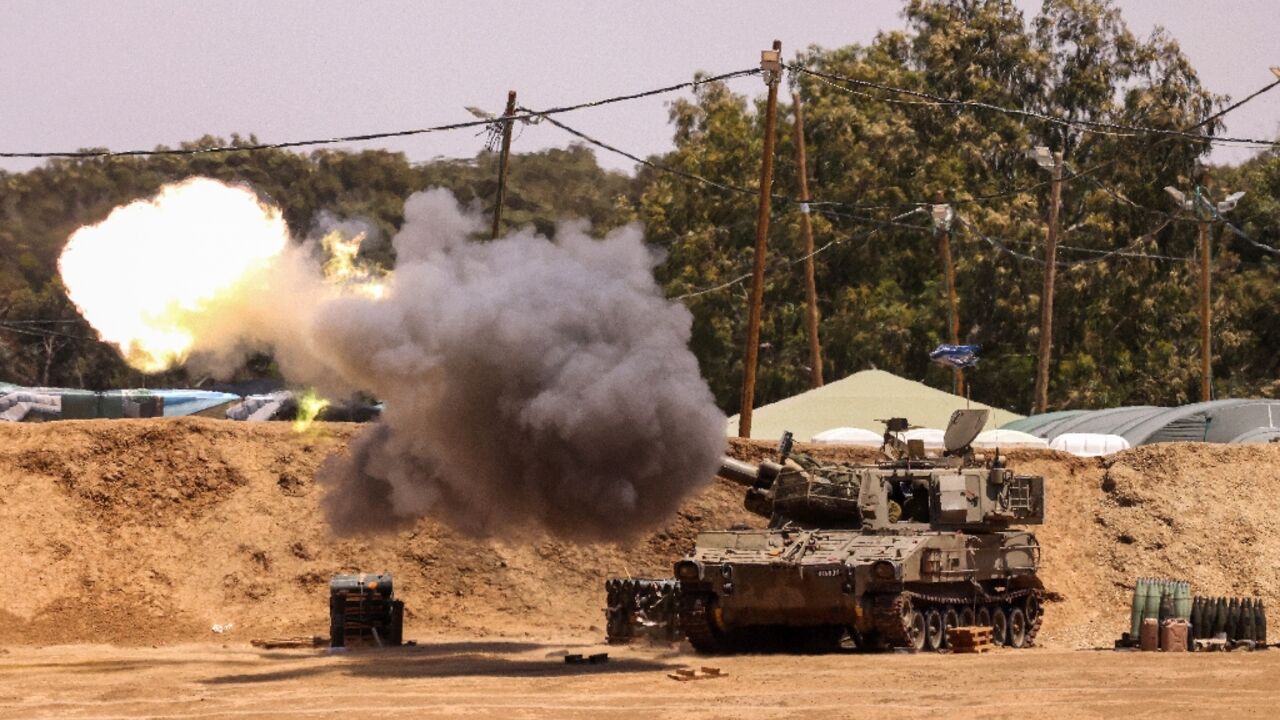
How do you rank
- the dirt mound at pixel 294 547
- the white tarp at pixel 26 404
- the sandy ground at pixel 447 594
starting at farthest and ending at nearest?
1. the white tarp at pixel 26 404
2. the dirt mound at pixel 294 547
3. the sandy ground at pixel 447 594

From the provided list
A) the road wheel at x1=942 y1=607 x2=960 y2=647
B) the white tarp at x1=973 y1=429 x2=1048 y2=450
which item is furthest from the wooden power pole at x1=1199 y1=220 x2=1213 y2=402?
the road wheel at x1=942 y1=607 x2=960 y2=647

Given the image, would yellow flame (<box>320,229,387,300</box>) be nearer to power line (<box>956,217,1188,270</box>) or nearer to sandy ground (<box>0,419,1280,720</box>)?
sandy ground (<box>0,419,1280,720</box>)

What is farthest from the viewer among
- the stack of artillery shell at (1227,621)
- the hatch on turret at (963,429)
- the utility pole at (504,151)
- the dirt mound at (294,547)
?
the utility pole at (504,151)

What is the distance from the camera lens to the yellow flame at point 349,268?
2467 cm

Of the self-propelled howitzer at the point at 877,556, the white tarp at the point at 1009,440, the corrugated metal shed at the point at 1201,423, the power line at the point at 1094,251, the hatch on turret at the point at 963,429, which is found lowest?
the self-propelled howitzer at the point at 877,556

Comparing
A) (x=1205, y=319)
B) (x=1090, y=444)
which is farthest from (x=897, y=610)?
(x=1205, y=319)

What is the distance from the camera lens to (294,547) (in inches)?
1294

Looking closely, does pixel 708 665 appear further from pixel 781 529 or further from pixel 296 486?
pixel 296 486

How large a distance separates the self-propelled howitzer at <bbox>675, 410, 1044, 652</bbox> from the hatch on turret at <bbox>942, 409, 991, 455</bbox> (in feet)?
0.08

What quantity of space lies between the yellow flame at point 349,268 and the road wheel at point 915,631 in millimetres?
8183

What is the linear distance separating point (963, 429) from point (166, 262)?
12.1 m

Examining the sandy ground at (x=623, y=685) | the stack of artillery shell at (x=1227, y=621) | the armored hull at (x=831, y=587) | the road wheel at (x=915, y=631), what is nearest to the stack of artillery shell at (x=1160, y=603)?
the stack of artillery shell at (x=1227, y=621)

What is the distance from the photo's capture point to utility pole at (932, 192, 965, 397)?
2079 inches

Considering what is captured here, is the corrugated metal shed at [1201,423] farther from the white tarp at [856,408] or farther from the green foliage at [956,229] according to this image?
the green foliage at [956,229]
